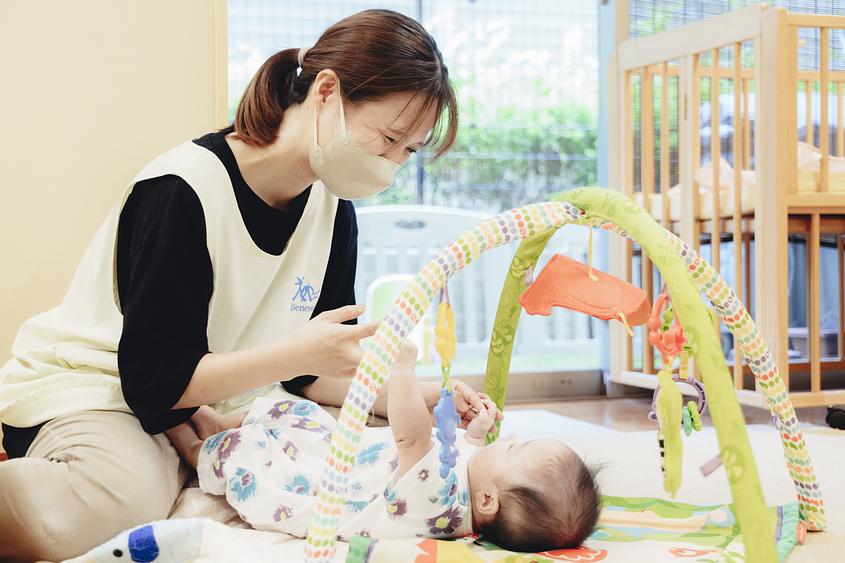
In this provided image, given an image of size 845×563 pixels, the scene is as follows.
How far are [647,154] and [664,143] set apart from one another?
7 cm

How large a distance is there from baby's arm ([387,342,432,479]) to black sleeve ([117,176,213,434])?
31cm

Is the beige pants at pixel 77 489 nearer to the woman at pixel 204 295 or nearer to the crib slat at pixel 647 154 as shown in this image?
the woman at pixel 204 295

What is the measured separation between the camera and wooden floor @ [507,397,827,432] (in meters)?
2.52

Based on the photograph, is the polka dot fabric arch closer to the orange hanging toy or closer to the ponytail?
the orange hanging toy

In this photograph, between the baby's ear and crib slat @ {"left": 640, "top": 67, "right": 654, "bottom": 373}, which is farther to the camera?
crib slat @ {"left": 640, "top": 67, "right": 654, "bottom": 373}

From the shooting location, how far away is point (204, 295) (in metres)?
1.23

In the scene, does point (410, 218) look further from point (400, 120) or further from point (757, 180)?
point (400, 120)

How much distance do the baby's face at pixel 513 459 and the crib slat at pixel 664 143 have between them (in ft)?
5.65

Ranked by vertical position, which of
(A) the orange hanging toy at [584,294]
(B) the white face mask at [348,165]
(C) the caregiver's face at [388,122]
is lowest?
(A) the orange hanging toy at [584,294]

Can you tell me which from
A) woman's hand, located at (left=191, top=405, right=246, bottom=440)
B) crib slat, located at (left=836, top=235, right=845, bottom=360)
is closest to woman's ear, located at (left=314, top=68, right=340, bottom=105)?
woman's hand, located at (left=191, top=405, right=246, bottom=440)

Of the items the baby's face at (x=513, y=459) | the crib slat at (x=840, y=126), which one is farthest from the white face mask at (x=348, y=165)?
the crib slat at (x=840, y=126)

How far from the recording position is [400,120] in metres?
1.22

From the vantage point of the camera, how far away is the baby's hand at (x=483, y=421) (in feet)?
4.02

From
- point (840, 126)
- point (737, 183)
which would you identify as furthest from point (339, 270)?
point (840, 126)
